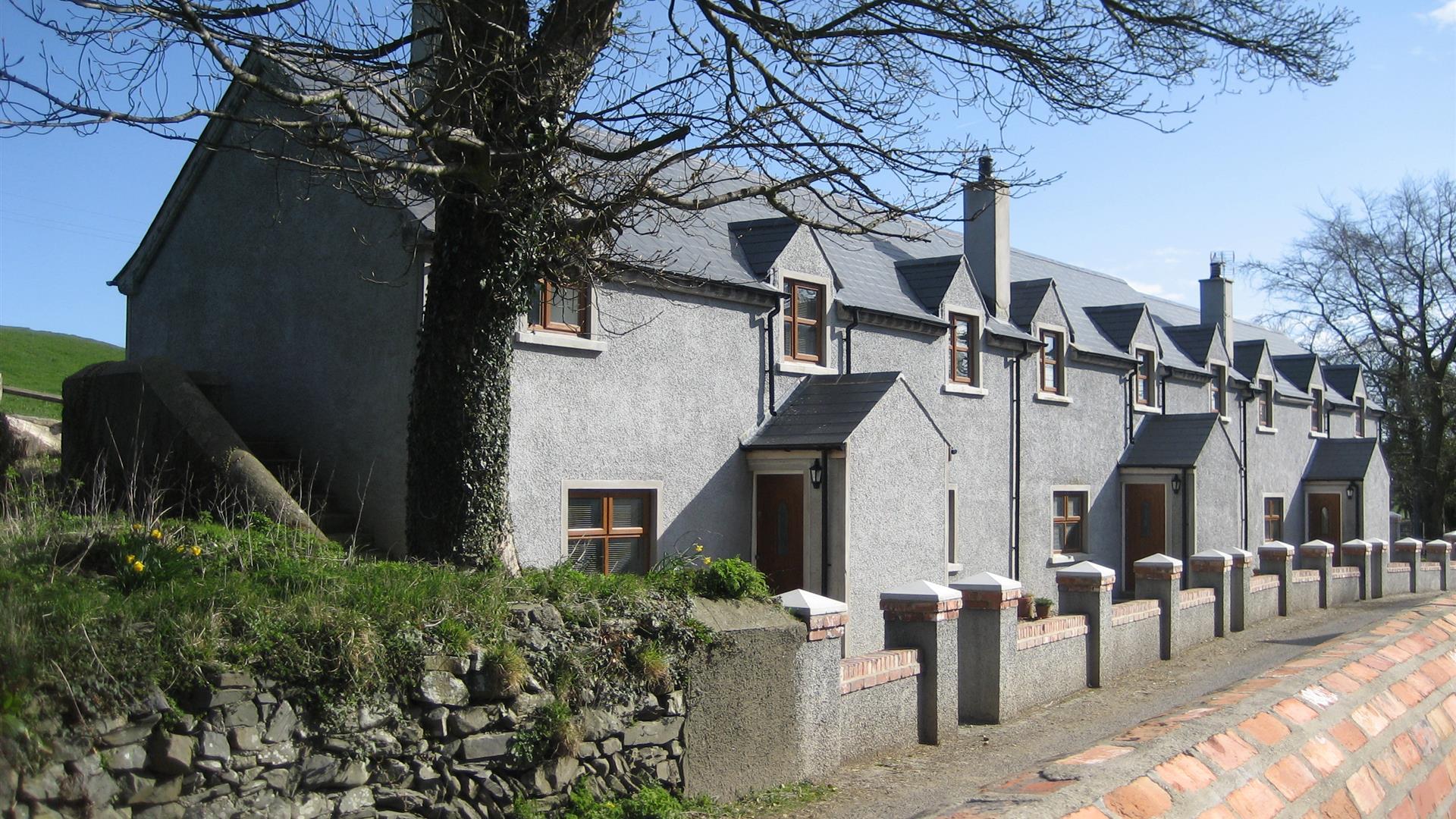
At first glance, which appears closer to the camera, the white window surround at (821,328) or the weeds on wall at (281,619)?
the weeds on wall at (281,619)

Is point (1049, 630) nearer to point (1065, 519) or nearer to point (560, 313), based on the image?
point (560, 313)

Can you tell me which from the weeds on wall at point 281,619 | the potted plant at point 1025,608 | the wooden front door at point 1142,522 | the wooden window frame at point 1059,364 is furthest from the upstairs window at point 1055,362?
the weeds on wall at point 281,619

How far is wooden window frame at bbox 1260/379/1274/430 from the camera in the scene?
111 ft

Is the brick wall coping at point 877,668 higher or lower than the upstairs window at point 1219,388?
lower

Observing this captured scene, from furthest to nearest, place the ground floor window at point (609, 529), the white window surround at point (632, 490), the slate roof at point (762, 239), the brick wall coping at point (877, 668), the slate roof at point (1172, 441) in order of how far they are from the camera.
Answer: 1. the slate roof at point (1172, 441)
2. the slate roof at point (762, 239)
3. the ground floor window at point (609, 529)
4. the white window surround at point (632, 490)
5. the brick wall coping at point (877, 668)

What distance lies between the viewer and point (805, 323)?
17562 millimetres

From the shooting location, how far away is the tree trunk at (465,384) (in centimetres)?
962

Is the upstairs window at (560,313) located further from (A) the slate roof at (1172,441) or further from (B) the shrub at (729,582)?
(A) the slate roof at (1172,441)

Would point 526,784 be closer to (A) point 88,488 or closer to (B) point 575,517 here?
(B) point 575,517

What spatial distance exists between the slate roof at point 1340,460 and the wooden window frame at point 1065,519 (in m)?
14.4

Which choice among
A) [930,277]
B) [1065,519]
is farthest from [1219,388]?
[930,277]

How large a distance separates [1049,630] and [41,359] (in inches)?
1661

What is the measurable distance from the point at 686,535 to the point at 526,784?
7.65m

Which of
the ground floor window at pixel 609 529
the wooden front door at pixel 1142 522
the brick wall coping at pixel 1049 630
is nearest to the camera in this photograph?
the brick wall coping at pixel 1049 630
